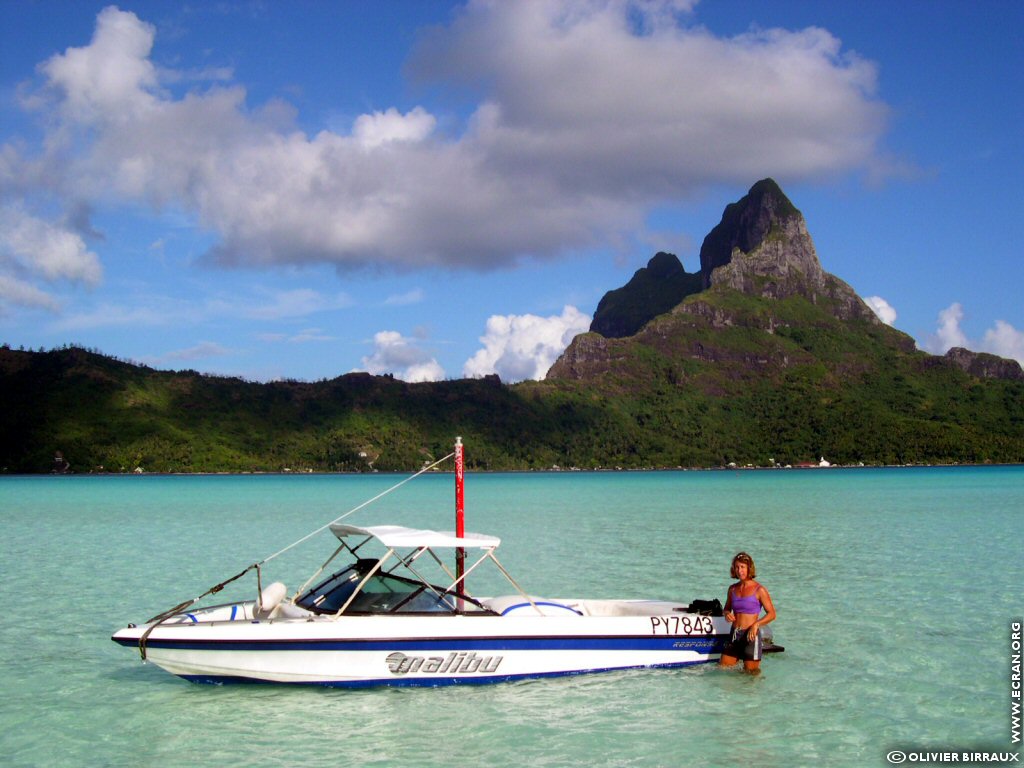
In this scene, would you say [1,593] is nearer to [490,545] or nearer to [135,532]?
[490,545]

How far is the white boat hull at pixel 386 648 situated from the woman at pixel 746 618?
156 cm

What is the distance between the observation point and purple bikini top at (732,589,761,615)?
43.2 feet

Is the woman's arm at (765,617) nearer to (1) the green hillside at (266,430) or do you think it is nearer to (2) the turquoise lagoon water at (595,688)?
(2) the turquoise lagoon water at (595,688)

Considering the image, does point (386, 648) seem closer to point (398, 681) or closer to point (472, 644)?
point (398, 681)

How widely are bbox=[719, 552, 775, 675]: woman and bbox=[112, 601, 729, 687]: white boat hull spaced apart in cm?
156

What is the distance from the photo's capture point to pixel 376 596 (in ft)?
41.6

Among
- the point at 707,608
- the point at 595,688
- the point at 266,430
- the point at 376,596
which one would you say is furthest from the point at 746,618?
the point at 266,430

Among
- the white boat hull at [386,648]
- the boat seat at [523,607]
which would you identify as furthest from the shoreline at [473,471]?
the white boat hull at [386,648]

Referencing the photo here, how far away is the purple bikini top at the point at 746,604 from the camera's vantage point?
43.2 feet

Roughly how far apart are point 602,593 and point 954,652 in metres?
7.90

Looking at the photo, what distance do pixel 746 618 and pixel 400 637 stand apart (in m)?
5.03

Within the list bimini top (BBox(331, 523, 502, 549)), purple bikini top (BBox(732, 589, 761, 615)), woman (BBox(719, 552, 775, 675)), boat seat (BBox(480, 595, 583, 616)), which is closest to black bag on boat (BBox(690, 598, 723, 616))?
woman (BBox(719, 552, 775, 675))

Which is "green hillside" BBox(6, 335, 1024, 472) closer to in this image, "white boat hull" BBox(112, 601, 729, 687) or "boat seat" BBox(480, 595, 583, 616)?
"white boat hull" BBox(112, 601, 729, 687)

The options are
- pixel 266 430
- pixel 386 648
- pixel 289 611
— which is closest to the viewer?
pixel 386 648
